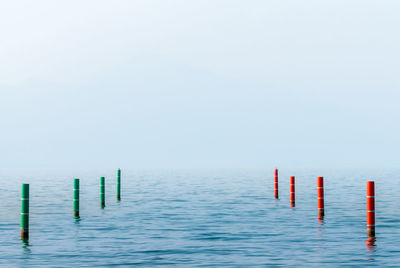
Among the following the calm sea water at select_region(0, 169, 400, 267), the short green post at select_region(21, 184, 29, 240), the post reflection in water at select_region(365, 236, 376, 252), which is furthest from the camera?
the short green post at select_region(21, 184, 29, 240)

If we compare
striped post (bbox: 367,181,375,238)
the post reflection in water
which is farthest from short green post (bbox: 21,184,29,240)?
striped post (bbox: 367,181,375,238)

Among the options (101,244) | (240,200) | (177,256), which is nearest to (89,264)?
(177,256)

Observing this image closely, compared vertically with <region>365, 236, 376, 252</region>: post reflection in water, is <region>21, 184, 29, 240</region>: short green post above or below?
above

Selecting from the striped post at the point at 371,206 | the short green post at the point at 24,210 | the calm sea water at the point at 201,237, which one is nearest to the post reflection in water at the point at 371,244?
the calm sea water at the point at 201,237

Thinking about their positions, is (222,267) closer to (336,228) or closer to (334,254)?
(334,254)

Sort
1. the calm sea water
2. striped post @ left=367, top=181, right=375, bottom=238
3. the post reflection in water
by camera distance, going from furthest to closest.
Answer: striped post @ left=367, top=181, right=375, bottom=238
the post reflection in water
the calm sea water

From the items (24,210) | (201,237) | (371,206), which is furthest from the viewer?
(201,237)

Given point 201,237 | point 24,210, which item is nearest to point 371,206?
point 201,237

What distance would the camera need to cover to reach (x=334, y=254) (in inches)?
603

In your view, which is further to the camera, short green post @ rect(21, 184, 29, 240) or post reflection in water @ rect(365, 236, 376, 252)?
short green post @ rect(21, 184, 29, 240)

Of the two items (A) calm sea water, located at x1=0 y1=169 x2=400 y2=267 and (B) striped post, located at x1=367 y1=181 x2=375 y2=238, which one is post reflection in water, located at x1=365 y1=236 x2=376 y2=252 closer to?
(A) calm sea water, located at x1=0 y1=169 x2=400 y2=267

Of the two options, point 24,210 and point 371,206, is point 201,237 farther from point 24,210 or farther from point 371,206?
point 24,210

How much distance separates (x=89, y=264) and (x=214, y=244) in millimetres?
3939

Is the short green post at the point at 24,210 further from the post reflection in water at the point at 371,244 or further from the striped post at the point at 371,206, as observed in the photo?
the striped post at the point at 371,206
